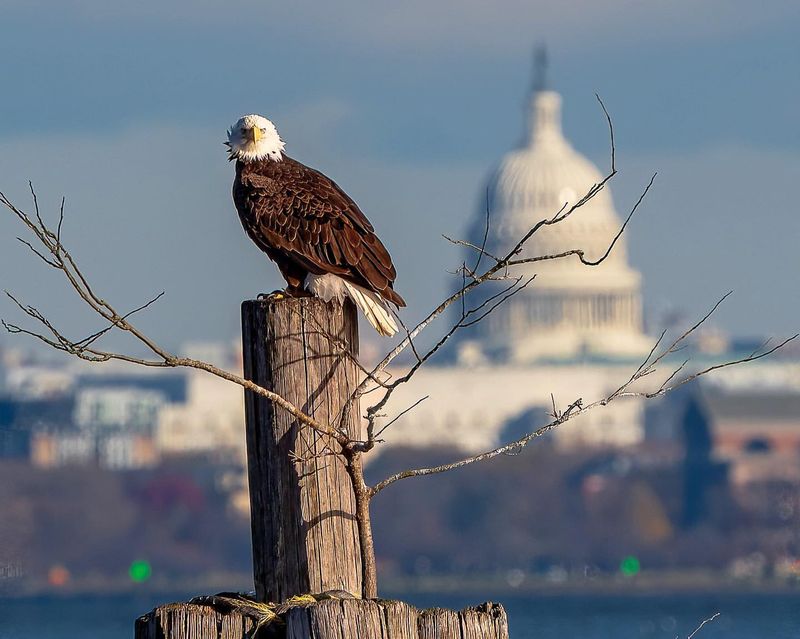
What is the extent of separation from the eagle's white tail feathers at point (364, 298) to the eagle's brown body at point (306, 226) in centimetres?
2

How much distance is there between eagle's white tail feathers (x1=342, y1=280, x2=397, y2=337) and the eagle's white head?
85 centimetres

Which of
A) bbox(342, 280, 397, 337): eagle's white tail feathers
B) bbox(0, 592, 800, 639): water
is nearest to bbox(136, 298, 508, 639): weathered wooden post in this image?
bbox(342, 280, 397, 337): eagle's white tail feathers

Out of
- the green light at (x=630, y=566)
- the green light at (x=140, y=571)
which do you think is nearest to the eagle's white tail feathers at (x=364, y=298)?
the green light at (x=140, y=571)

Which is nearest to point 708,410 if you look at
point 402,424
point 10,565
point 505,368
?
point 402,424

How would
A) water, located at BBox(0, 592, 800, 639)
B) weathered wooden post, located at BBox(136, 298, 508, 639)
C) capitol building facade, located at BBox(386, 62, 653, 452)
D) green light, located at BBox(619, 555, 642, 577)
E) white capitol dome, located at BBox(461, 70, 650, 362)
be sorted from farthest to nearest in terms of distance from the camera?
white capitol dome, located at BBox(461, 70, 650, 362)
capitol building facade, located at BBox(386, 62, 653, 452)
green light, located at BBox(619, 555, 642, 577)
water, located at BBox(0, 592, 800, 639)
weathered wooden post, located at BBox(136, 298, 508, 639)

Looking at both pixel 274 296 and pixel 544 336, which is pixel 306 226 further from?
pixel 544 336

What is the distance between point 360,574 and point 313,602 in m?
0.41

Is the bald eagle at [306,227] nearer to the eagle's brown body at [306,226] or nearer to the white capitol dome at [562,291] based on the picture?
the eagle's brown body at [306,226]

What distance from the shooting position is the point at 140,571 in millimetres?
95625

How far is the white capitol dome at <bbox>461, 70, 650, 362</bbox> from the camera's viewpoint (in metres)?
146

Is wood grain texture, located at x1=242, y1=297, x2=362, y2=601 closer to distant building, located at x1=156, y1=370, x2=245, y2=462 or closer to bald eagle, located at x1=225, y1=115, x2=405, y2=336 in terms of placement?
bald eagle, located at x1=225, y1=115, x2=405, y2=336

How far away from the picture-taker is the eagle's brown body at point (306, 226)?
7.96 metres

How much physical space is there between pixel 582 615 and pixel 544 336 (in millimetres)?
71054

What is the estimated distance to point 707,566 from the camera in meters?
99.4
